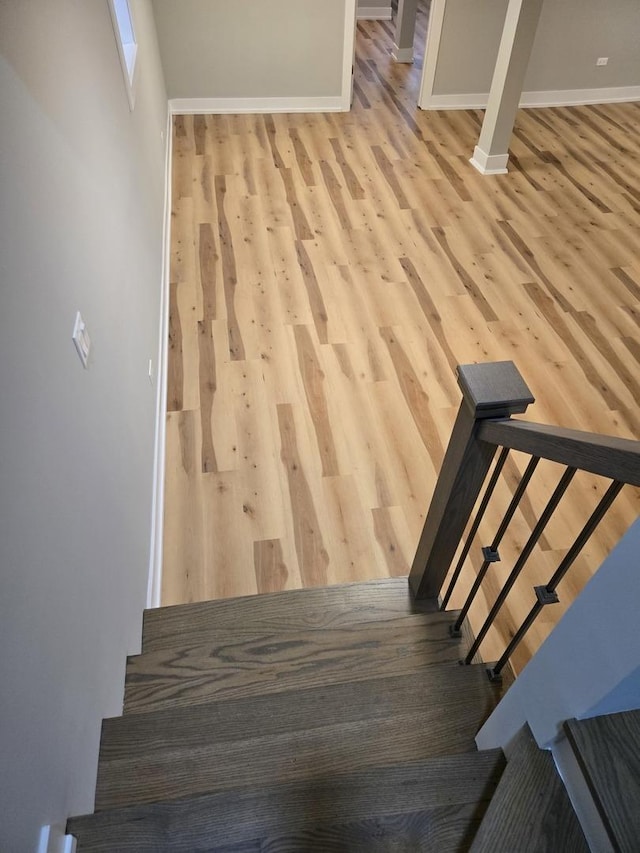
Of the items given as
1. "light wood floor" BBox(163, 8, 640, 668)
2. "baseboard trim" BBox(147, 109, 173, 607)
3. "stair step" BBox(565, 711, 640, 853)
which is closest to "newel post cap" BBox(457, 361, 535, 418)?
"stair step" BBox(565, 711, 640, 853)

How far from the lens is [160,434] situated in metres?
2.67

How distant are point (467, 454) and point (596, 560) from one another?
128cm

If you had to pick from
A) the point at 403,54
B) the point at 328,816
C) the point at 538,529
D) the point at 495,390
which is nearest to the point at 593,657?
the point at 538,529

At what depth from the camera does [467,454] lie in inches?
56.5

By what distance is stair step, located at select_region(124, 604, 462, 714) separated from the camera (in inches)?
66.5

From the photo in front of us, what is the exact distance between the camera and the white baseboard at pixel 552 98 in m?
5.49

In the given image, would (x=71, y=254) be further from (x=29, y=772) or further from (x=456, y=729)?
(x=456, y=729)

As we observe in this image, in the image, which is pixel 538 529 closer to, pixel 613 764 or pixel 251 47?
pixel 613 764

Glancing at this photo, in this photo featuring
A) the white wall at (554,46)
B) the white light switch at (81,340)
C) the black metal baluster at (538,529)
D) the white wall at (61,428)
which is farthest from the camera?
the white wall at (554,46)

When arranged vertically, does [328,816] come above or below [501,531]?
below

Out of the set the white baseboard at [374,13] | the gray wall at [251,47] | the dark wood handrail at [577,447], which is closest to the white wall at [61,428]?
the dark wood handrail at [577,447]

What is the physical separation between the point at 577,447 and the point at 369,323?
2.49 meters

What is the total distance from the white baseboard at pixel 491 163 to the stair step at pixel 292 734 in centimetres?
426

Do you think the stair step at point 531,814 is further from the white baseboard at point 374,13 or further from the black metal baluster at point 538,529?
the white baseboard at point 374,13
